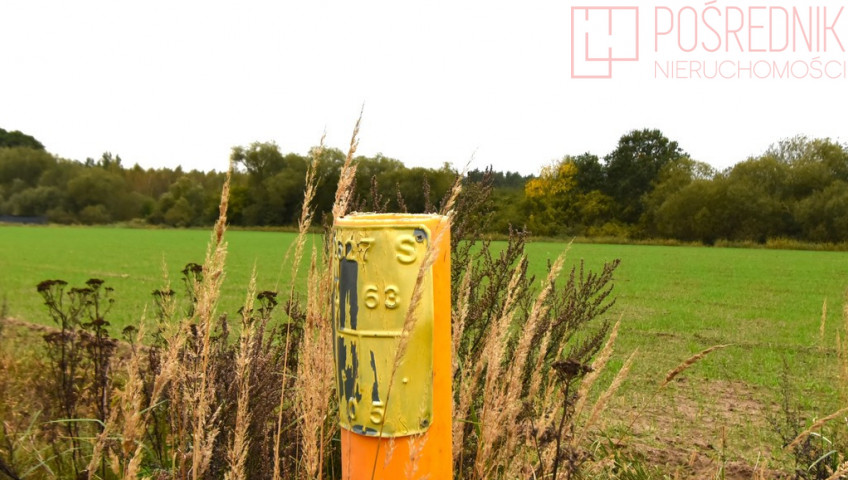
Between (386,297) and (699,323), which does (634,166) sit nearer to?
(699,323)

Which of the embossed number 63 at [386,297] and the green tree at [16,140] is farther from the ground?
the green tree at [16,140]

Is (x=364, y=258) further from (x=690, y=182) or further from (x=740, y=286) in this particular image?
(x=690, y=182)

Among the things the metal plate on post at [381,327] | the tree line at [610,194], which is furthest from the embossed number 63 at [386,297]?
the tree line at [610,194]

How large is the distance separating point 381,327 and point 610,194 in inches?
2029

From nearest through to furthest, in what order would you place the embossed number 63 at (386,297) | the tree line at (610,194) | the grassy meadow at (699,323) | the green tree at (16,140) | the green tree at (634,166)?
the embossed number 63 at (386,297) → the grassy meadow at (699,323) → the tree line at (610,194) → the green tree at (634,166) → the green tree at (16,140)

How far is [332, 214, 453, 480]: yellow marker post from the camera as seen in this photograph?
1.60 meters

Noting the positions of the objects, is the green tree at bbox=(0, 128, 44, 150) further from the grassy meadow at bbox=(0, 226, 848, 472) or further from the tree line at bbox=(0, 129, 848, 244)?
the grassy meadow at bbox=(0, 226, 848, 472)

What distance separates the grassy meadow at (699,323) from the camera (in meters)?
5.03

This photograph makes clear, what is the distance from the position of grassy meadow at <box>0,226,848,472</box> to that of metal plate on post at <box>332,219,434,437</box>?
169mm

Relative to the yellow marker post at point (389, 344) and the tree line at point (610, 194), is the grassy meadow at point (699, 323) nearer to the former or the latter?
the yellow marker post at point (389, 344)

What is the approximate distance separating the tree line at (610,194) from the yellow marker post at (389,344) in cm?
2707

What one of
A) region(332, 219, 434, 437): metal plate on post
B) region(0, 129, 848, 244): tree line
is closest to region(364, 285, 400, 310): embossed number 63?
region(332, 219, 434, 437): metal plate on post

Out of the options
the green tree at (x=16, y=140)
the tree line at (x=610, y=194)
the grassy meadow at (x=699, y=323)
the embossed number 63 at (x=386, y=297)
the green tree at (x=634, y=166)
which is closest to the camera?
the embossed number 63 at (x=386, y=297)

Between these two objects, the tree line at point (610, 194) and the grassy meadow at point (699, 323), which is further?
the tree line at point (610, 194)
